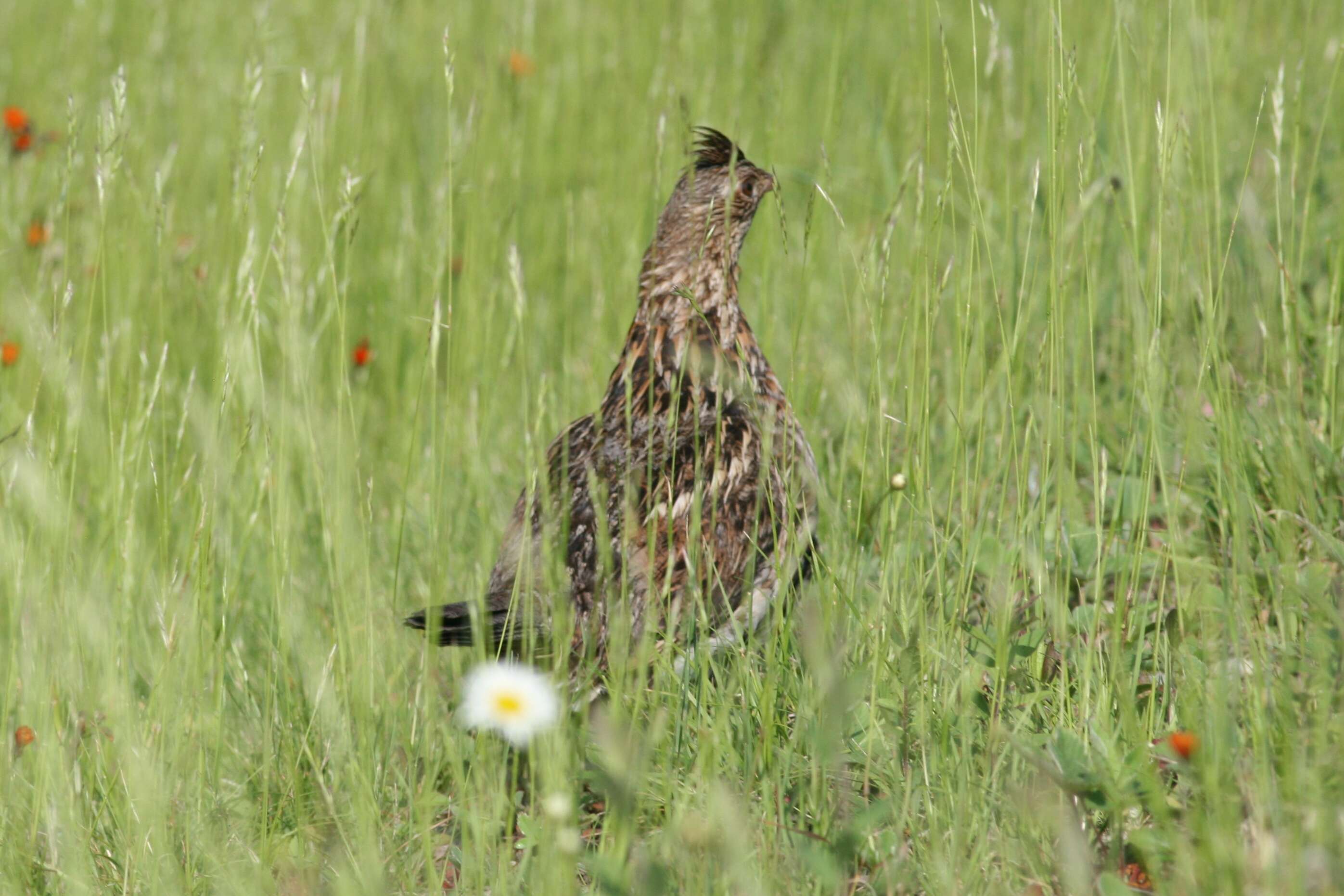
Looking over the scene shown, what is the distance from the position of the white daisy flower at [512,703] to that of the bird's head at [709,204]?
5.52 ft

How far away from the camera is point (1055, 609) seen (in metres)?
1.97

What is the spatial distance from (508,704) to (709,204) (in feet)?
6.09

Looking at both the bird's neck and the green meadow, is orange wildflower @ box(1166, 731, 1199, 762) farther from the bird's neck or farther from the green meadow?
the bird's neck

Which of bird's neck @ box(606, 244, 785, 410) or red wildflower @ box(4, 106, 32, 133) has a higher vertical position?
red wildflower @ box(4, 106, 32, 133)

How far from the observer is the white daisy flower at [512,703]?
6.43ft

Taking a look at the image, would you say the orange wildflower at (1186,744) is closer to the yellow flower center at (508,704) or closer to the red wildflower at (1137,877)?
the red wildflower at (1137,877)

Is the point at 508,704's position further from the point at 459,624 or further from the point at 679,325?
the point at 679,325

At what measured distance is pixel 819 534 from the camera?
10.1 ft

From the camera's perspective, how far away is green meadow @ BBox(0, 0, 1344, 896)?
196 cm

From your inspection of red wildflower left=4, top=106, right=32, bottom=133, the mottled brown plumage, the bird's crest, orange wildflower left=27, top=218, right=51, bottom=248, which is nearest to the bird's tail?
the mottled brown plumage

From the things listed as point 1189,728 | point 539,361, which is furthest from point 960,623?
point 539,361

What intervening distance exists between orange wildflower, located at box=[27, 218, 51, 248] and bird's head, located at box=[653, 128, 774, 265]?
2.03m

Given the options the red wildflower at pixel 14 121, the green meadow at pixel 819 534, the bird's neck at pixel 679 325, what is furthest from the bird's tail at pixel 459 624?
the red wildflower at pixel 14 121

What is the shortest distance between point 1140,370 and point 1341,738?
825mm
